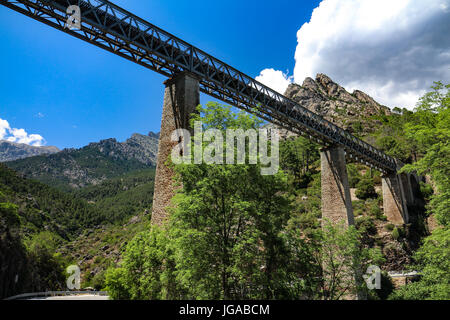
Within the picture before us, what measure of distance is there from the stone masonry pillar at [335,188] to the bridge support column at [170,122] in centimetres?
1821

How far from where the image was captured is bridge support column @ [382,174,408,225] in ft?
125

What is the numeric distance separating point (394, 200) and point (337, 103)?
249ft

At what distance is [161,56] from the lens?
14.8m

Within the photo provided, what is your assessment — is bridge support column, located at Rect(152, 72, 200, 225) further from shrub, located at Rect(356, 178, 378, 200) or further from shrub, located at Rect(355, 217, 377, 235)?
shrub, located at Rect(356, 178, 378, 200)

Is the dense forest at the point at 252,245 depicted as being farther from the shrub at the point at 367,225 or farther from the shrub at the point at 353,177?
the shrub at the point at 353,177

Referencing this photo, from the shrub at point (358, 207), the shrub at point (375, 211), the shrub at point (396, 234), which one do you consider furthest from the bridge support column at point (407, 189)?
the shrub at point (396, 234)

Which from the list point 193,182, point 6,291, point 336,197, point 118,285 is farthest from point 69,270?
point 193,182

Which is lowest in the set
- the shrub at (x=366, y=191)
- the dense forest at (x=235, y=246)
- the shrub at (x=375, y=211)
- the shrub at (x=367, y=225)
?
the dense forest at (x=235, y=246)

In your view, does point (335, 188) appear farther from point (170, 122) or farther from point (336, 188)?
point (170, 122)

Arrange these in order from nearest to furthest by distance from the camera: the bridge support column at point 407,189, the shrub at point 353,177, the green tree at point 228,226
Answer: the green tree at point 228,226
the bridge support column at point 407,189
the shrub at point 353,177

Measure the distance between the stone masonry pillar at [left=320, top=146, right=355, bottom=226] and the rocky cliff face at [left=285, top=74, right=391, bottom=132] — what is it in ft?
192

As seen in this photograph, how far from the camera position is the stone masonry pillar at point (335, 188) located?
2682 cm

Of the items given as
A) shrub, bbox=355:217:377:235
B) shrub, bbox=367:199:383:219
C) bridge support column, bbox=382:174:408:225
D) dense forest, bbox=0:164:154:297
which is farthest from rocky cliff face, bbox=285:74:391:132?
dense forest, bbox=0:164:154:297

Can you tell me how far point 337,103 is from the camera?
350ft
